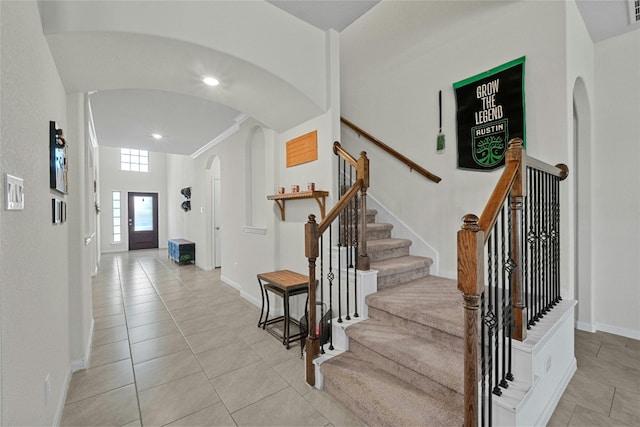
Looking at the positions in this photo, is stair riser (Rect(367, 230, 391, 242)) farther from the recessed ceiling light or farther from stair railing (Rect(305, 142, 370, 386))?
the recessed ceiling light

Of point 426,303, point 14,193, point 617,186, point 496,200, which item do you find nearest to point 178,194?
point 14,193

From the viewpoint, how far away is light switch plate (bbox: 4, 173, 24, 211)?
107 centimetres

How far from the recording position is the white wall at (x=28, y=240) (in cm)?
109

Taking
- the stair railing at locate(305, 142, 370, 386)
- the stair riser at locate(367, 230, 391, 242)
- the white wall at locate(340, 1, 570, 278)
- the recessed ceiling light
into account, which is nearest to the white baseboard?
the stair railing at locate(305, 142, 370, 386)

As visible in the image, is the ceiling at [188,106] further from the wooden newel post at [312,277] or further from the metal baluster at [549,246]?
the metal baluster at [549,246]

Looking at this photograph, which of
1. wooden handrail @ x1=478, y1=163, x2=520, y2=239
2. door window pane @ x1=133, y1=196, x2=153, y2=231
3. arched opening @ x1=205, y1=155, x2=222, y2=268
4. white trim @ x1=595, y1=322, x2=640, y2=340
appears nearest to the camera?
wooden handrail @ x1=478, y1=163, x2=520, y2=239

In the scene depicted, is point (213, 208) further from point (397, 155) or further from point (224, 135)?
point (397, 155)

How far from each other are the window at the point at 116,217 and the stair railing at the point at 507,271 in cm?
1123

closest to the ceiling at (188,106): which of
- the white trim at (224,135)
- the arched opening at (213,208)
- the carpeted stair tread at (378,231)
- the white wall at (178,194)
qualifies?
the white trim at (224,135)

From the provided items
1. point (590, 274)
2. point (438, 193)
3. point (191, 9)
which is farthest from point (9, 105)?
point (590, 274)

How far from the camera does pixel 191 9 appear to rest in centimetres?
209

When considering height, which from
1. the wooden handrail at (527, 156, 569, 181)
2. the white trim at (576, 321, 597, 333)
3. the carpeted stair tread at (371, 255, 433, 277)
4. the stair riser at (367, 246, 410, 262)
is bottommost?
the white trim at (576, 321, 597, 333)

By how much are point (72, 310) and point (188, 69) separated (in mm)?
2302

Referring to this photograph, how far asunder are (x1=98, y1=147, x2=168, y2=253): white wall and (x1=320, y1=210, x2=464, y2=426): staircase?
10231mm
